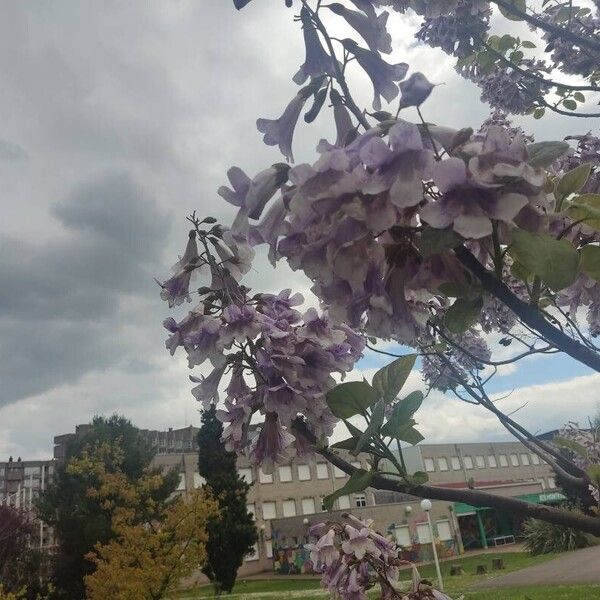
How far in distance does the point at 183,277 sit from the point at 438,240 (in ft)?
A: 3.12

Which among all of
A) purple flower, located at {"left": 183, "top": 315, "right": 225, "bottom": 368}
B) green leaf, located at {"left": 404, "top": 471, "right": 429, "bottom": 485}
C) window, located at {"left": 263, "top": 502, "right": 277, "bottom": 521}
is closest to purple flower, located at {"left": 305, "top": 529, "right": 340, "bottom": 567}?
purple flower, located at {"left": 183, "top": 315, "right": 225, "bottom": 368}

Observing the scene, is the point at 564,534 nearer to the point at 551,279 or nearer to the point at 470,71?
the point at 470,71

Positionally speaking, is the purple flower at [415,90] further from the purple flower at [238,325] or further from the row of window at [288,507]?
the row of window at [288,507]

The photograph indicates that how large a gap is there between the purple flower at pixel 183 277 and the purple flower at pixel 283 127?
0.53m

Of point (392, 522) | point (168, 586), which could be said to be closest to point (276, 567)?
point (392, 522)

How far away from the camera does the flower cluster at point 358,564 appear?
2.30 meters

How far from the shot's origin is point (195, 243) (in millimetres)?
1576

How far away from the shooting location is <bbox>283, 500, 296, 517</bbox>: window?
149ft

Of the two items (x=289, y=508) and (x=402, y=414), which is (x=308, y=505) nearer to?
(x=289, y=508)

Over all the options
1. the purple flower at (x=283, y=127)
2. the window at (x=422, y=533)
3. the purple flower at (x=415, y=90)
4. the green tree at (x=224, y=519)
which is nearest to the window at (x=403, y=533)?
the window at (x=422, y=533)

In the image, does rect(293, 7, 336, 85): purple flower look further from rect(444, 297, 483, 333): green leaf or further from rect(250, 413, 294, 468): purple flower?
rect(250, 413, 294, 468): purple flower

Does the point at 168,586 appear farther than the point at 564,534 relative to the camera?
No

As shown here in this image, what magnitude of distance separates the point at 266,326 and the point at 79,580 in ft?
87.7

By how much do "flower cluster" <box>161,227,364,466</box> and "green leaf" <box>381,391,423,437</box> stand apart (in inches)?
11.8
